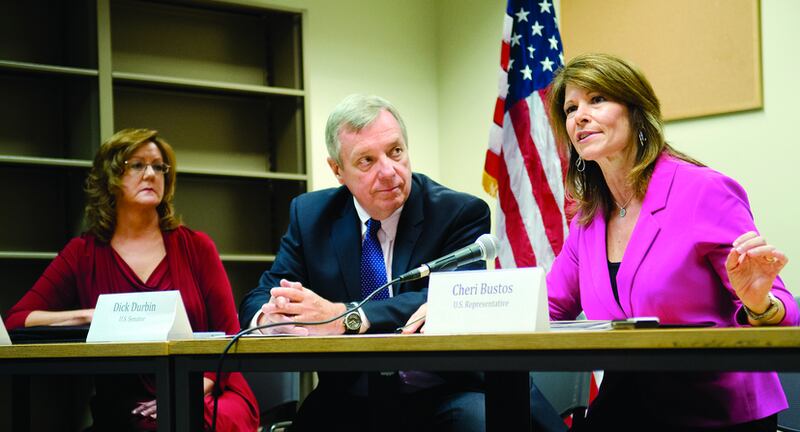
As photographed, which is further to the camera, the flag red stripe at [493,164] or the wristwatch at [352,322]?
the flag red stripe at [493,164]

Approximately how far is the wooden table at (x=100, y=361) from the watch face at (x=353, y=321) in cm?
37

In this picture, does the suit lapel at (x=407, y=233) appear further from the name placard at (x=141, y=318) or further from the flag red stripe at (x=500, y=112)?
the flag red stripe at (x=500, y=112)

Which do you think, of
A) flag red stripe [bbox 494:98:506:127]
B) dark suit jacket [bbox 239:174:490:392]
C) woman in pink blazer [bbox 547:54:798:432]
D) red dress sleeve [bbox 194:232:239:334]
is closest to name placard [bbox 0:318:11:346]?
dark suit jacket [bbox 239:174:490:392]

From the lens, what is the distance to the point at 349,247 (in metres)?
2.27

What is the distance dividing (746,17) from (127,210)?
8.57 feet

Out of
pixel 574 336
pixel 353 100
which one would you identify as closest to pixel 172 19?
pixel 353 100

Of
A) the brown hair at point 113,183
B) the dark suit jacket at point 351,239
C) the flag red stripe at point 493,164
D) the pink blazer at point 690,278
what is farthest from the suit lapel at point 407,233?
the flag red stripe at point 493,164

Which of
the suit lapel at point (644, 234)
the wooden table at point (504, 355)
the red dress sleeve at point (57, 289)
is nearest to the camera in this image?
the wooden table at point (504, 355)

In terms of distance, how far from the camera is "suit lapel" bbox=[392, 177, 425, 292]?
2.21m

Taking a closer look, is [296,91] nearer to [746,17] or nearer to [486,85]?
[486,85]

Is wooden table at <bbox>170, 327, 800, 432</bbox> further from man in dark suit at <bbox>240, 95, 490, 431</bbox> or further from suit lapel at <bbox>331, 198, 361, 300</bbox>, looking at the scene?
suit lapel at <bbox>331, 198, 361, 300</bbox>

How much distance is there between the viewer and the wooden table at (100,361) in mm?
1639

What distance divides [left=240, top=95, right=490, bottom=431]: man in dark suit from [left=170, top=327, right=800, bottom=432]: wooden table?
371 mm

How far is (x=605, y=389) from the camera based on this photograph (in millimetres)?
1735
